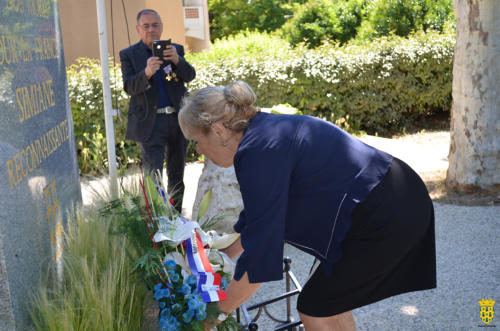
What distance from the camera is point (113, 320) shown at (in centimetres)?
228

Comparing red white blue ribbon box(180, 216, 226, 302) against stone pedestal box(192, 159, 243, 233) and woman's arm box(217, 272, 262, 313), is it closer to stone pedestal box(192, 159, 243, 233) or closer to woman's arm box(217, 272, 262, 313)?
woman's arm box(217, 272, 262, 313)

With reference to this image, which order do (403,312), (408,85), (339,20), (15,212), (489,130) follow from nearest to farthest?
(15,212) < (403,312) < (489,130) < (408,85) < (339,20)

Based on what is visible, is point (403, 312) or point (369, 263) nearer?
point (369, 263)

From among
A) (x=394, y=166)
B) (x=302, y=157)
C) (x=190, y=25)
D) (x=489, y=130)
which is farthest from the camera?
(x=190, y=25)

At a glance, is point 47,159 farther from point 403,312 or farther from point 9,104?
point 403,312

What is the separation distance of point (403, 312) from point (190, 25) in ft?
56.1

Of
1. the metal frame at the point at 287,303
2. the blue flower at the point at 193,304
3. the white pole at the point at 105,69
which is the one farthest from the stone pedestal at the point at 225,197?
the blue flower at the point at 193,304

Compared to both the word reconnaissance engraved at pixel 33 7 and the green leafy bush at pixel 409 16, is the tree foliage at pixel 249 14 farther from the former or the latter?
the word reconnaissance engraved at pixel 33 7

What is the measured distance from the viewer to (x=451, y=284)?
413 centimetres

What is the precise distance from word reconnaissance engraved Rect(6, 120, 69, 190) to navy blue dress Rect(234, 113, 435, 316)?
3.91ft

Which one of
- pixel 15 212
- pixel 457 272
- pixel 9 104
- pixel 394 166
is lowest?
pixel 457 272

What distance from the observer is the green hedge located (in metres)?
7.91

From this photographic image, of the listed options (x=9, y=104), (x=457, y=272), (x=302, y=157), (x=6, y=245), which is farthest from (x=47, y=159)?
(x=457, y=272)

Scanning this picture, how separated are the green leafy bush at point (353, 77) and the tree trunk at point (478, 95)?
316 centimetres
